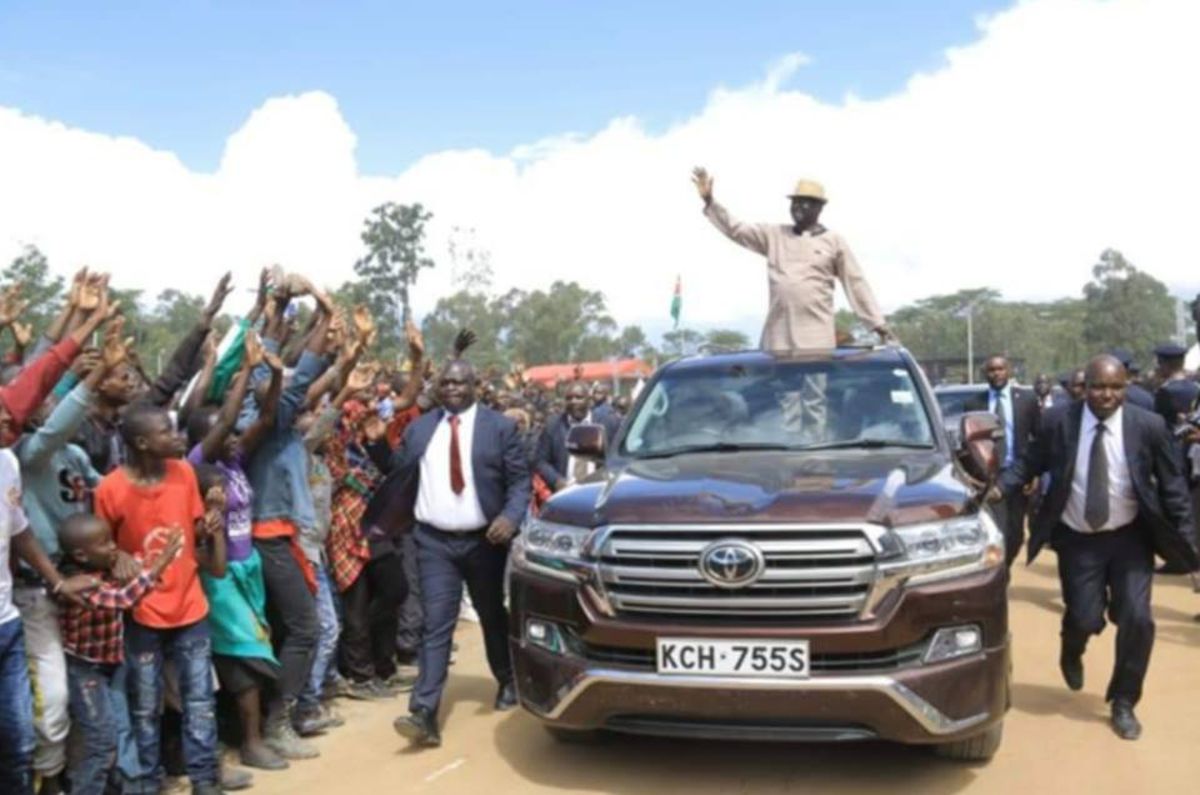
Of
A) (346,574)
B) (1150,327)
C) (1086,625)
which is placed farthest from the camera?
(1150,327)

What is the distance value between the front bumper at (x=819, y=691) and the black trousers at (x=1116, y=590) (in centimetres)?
126

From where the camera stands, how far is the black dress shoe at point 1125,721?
5.52m

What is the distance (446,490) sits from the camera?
5.94 m

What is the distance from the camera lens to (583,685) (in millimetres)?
4633

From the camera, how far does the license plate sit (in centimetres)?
437

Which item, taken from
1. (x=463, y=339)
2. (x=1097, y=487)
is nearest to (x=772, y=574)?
(x=1097, y=487)

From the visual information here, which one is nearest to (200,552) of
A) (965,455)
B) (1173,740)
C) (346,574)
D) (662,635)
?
(346,574)

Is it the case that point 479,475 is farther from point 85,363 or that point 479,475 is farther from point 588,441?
point 85,363

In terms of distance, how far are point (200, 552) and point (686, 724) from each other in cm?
222

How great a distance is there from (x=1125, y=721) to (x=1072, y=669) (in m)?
0.66

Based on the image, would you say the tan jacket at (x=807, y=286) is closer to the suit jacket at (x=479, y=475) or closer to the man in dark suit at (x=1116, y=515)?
the man in dark suit at (x=1116, y=515)

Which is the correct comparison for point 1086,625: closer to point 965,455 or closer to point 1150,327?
point 965,455

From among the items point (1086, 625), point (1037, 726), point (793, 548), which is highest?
point (793, 548)

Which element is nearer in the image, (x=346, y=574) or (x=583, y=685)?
(x=583, y=685)
